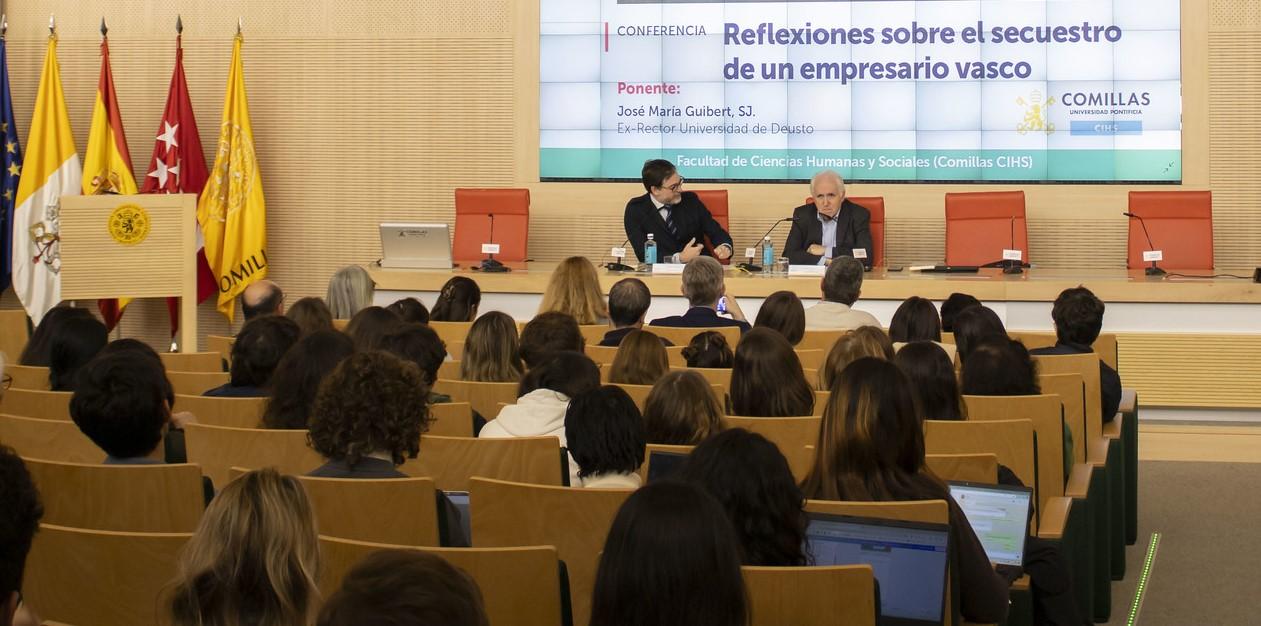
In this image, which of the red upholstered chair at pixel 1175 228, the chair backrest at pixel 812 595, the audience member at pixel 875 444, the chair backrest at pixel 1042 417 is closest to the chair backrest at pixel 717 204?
the red upholstered chair at pixel 1175 228

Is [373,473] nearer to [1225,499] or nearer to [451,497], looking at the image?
[451,497]

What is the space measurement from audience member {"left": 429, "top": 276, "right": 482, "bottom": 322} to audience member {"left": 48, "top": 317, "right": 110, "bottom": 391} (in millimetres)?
1901

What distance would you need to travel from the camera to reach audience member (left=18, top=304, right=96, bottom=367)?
519 centimetres

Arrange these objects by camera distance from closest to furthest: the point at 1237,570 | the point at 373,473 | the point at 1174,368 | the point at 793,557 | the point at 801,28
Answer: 1. the point at 793,557
2. the point at 373,473
3. the point at 1237,570
4. the point at 1174,368
5. the point at 801,28

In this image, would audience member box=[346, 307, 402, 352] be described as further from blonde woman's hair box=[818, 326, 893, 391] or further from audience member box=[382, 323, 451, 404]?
blonde woman's hair box=[818, 326, 893, 391]

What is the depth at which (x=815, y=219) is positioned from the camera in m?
9.13

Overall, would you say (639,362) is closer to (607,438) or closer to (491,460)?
(491,460)

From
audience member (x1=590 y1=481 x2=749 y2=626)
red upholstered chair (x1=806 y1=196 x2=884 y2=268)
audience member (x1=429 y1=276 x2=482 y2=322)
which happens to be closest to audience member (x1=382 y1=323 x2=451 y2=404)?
audience member (x1=429 y1=276 x2=482 y2=322)

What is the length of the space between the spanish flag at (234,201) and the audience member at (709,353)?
5.77 metres

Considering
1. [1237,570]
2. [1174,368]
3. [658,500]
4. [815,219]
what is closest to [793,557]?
[658,500]

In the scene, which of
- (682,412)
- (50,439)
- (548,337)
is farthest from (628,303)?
(50,439)

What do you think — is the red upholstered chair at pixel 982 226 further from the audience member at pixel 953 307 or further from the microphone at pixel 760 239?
the audience member at pixel 953 307

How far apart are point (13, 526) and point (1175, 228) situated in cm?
834

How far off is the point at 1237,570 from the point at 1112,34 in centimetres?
530
